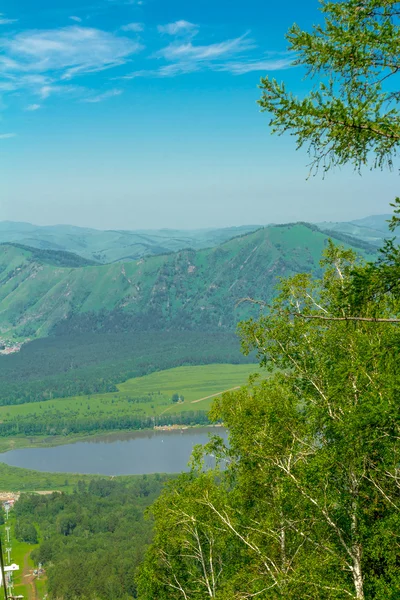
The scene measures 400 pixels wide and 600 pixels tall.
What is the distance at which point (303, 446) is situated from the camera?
11219mm

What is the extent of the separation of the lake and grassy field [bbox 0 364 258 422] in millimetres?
16053

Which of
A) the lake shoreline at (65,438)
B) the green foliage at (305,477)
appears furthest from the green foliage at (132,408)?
the green foliage at (305,477)

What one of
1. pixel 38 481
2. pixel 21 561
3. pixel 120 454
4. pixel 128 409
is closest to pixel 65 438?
pixel 120 454

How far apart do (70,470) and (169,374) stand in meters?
82.2

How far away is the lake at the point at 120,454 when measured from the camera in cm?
10531

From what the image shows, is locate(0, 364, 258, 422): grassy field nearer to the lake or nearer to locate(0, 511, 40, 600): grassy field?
the lake

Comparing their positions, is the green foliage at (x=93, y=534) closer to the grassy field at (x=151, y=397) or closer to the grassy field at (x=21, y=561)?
the grassy field at (x=21, y=561)

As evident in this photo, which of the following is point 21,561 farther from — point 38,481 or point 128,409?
point 128,409

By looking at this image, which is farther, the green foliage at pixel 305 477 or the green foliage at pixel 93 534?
the green foliage at pixel 93 534

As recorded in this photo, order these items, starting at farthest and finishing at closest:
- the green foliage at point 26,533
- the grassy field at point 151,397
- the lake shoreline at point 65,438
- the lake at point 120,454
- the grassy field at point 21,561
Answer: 1. the grassy field at point 151,397
2. the lake shoreline at point 65,438
3. the lake at point 120,454
4. the green foliage at point 26,533
5. the grassy field at point 21,561

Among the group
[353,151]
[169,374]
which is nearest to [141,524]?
[353,151]

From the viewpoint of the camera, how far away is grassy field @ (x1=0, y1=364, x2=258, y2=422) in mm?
150250

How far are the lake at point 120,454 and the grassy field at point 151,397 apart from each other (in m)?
16.1

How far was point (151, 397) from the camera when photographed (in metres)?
162
